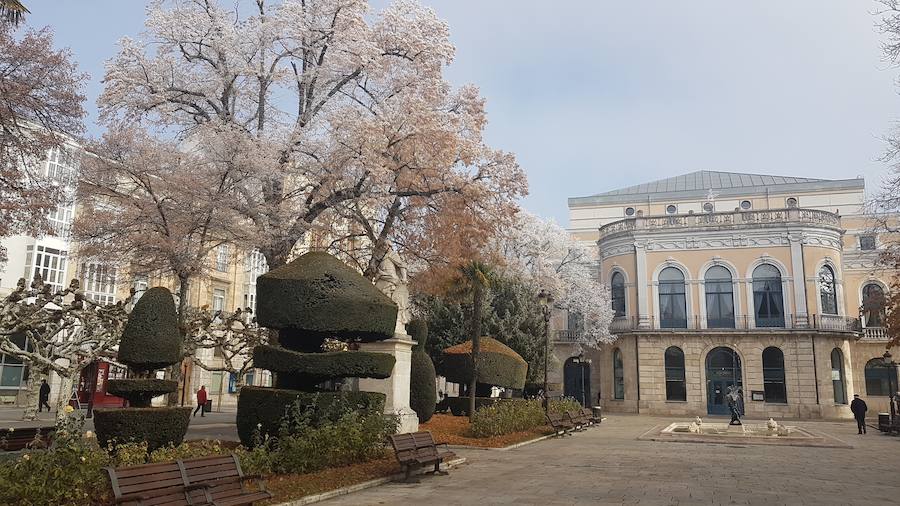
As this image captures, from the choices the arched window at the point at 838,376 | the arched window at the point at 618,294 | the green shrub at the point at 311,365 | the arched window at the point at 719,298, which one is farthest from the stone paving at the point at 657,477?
the arched window at the point at 618,294

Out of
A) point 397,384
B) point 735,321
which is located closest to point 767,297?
point 735,321

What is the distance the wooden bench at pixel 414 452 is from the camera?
11008mm

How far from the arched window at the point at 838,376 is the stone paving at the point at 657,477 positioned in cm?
2098

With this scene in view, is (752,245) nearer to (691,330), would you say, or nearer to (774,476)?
(691,330)

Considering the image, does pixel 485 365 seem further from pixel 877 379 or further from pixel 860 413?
pixel 877 379

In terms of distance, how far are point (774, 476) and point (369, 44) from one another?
543 inches

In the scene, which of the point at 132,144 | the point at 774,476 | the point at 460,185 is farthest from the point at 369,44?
the point at 774,476

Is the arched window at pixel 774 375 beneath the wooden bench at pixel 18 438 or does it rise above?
above


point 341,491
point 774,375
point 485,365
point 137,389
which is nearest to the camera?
point 341,491

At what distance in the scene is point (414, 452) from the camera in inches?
446

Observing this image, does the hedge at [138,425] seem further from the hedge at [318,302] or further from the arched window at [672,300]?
the arched window at [672,300]

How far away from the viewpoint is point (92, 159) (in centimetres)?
1812

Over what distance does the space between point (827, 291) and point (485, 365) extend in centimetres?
2547

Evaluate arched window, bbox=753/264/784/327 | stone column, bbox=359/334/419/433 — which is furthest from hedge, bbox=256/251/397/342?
arched window, bbox=753/264/784/327
